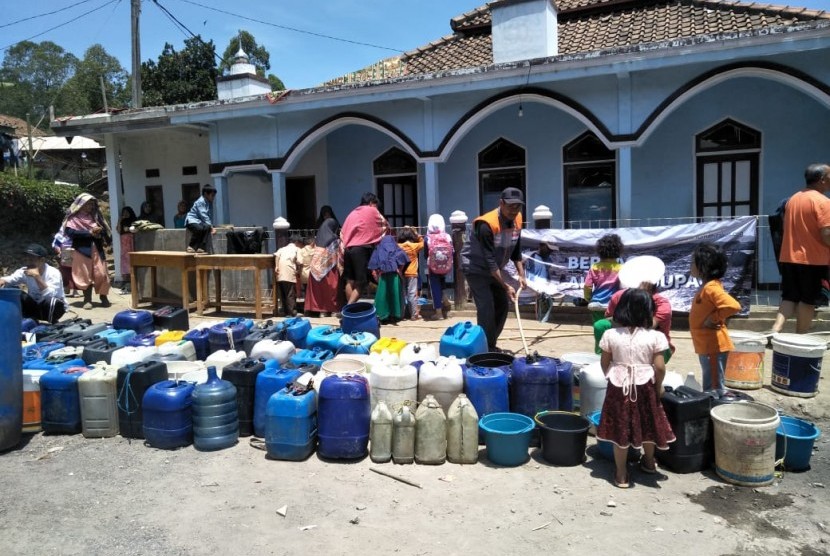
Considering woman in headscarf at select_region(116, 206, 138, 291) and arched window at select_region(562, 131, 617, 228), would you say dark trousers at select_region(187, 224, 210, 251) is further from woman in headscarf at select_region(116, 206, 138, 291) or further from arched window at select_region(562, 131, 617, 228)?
arched window at select_region(562, 131, 617, 228)

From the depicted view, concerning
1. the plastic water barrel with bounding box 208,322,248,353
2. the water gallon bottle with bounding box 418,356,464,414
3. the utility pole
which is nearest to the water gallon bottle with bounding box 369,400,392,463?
the water gallon bottle with bounding box 418,356,464,414

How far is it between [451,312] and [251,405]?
4835 mm

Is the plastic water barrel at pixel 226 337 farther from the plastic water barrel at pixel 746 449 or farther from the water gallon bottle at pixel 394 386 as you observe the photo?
the plastic water barrel at pixel 746 449

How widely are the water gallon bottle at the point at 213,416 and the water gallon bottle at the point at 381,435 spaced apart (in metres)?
1.19

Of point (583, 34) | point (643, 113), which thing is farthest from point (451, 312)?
point (583, 34)

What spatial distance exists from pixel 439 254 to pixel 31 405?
17.7 feet

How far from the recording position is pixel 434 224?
30.6ft

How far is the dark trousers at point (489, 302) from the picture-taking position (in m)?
6.26

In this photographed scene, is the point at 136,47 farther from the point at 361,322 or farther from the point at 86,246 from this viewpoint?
the point at 361,322

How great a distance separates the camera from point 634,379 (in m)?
3.95

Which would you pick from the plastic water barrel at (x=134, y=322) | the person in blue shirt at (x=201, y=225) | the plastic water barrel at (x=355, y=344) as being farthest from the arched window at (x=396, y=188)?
the plastic water barrel at (x=355, y=344)

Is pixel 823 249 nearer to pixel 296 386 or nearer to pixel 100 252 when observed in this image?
pixel 296 386

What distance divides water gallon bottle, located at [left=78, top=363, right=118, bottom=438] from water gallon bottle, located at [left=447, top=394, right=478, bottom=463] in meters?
2.86

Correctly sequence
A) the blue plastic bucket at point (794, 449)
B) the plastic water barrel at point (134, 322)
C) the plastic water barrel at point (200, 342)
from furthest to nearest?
A: the plastic water barrel at point (134, 322) → the plastic water barrel at point (200, 342) → the blue plastic bucket at point (794, 449)
